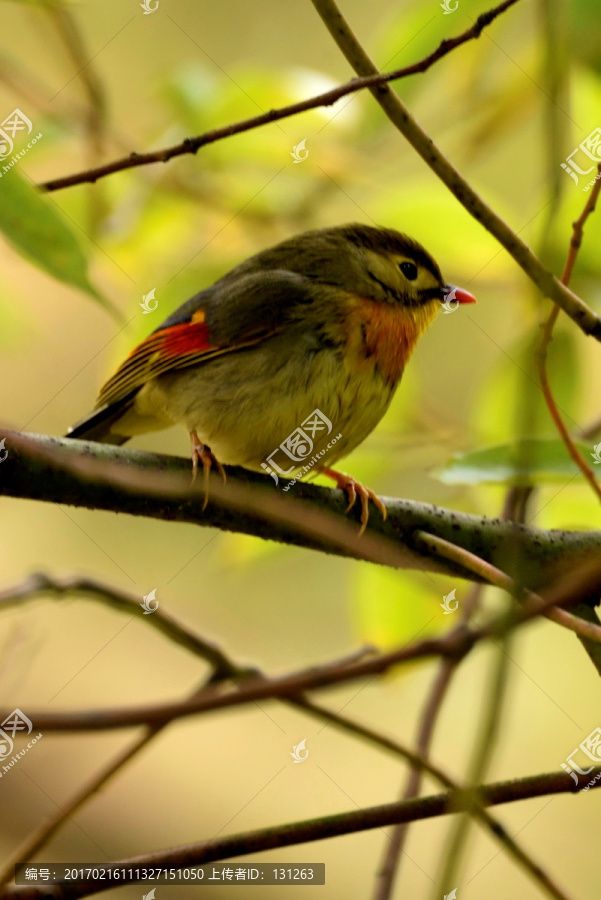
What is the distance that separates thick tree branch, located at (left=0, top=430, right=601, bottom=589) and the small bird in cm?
32

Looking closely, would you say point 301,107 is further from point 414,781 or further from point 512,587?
point 414,781

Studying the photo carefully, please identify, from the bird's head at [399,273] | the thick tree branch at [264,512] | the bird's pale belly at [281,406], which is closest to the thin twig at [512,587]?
the thick tree branch at [264,512]

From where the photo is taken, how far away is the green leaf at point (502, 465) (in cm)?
182

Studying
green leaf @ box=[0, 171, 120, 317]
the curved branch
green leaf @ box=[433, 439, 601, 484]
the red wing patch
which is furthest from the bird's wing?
the curved branch

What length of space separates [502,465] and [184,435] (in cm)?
296

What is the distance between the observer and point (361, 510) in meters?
2.15

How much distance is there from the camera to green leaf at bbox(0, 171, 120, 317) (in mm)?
1580

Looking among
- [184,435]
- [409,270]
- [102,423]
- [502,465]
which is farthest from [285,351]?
[184,435]

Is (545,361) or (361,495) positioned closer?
(545,361)

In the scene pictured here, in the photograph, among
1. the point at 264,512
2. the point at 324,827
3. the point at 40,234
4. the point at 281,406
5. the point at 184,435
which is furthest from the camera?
the point at 184,435

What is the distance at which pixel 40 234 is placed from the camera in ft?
5.24

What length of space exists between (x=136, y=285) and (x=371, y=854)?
2.24 m

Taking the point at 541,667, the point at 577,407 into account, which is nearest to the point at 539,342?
the point at 577,407

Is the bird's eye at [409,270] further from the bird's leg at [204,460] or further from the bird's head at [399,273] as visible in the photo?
the bird's leg at [204,460]
